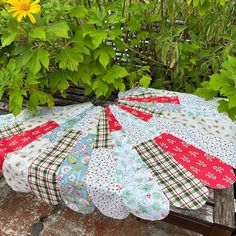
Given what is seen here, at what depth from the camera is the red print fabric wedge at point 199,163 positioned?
5.00ft

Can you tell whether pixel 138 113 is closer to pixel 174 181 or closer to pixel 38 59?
pixel 174 181

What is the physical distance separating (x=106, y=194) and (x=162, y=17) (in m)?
1.56

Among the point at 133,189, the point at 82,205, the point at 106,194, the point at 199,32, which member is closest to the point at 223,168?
the point at 133,189

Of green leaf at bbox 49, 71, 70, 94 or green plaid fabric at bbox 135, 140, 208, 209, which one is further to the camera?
green leaf at bbox 49, 71, 70, 94

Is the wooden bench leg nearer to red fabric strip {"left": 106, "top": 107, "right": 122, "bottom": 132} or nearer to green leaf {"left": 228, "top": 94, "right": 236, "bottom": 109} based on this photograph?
A: green leaf {"left": 228, "top": 94, "right": 236, "bottom": 109}

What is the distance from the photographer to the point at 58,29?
1612 millimetres

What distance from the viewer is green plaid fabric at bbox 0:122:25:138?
1866mm

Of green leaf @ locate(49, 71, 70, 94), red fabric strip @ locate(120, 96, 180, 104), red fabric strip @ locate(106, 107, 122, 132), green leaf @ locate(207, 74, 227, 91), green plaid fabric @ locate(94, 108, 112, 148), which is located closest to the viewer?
green leaf @ locate(207, 74, 227, 91)

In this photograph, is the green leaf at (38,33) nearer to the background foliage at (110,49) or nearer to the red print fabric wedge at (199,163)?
the background foliage at (110,49)

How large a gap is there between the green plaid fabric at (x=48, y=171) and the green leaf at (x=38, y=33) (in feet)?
2.06

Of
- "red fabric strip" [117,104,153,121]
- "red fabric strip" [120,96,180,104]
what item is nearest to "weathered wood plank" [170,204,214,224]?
"red fabric strip" [117,104,153,121]

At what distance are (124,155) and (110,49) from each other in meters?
0.70

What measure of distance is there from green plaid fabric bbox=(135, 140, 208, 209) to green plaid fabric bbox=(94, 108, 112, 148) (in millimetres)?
192

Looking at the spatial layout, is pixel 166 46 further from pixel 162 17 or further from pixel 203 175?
→ pixel 203 175
